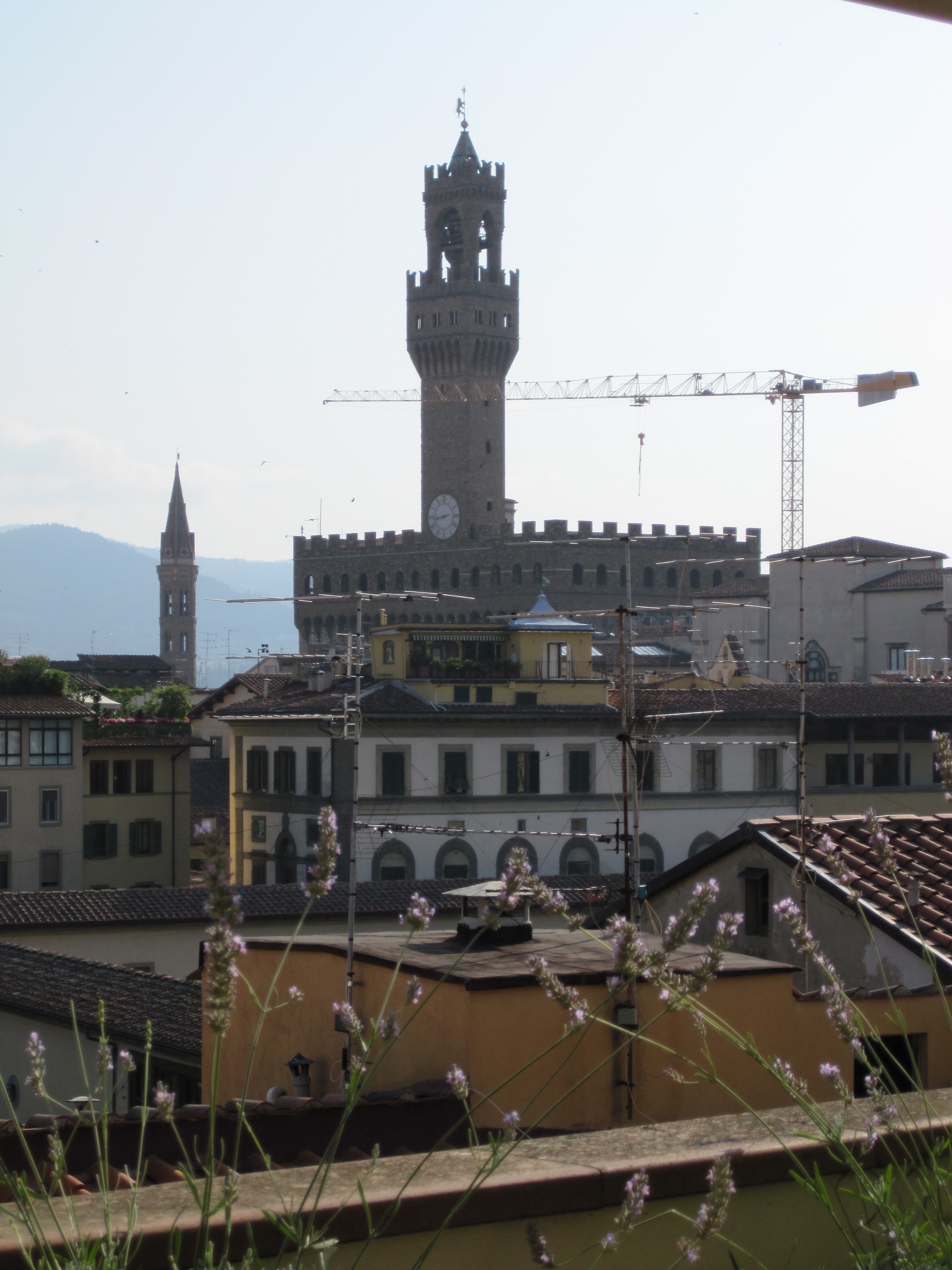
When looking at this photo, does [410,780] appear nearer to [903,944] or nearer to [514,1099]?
[903,944]

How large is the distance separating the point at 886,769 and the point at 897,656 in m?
17.7

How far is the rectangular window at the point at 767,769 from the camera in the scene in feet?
135

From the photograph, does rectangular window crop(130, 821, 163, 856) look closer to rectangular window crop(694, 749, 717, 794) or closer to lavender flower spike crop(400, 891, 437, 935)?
rectangular window crop(694, 749, 717, 794)

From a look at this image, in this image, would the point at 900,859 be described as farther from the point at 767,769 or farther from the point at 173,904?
the point at 767,769

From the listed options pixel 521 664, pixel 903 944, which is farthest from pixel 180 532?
pixel 903 944

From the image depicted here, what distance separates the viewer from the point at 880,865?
9352 mm

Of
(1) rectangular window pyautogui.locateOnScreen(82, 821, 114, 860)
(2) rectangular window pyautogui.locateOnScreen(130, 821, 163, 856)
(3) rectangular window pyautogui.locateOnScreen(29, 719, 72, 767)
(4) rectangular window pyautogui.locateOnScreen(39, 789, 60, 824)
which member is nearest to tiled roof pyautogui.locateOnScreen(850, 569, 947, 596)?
(2) rectangular window pyautogui.locateOnScreen(130, 821, 163, 856)

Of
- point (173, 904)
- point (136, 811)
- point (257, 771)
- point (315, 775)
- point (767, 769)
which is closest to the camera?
point (173, 904)

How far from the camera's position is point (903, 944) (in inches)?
385

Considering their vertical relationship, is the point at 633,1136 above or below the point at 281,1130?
above

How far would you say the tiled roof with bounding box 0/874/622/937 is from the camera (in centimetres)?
2658

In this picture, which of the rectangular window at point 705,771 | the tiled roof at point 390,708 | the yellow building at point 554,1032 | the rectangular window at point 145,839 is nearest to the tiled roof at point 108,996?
the yellow building at point 554,1032

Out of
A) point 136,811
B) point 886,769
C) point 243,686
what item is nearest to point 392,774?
point 136,811

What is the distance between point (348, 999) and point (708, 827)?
3357cm
